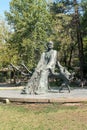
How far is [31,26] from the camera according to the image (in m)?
38.1

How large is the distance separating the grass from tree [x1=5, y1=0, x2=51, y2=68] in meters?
23.7

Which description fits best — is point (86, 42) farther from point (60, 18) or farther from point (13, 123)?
point (13, 123)

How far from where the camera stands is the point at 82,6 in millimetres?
33344

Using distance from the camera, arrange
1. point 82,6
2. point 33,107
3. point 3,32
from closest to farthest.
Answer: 1. point 33,107
2. point 82,6
3. point 3,32

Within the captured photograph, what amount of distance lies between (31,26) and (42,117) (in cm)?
2736

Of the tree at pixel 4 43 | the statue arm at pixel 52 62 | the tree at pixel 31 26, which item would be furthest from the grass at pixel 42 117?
the tree at pixel 4 43

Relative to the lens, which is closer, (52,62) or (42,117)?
(42,117)

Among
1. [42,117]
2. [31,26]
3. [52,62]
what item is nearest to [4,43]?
[31,26]

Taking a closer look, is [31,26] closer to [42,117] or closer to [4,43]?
[4,43]

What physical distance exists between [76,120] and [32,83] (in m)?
5.69

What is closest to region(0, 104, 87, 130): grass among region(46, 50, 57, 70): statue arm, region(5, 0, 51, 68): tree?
region(46, 50, 57, 70): statue arm

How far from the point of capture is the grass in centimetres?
989

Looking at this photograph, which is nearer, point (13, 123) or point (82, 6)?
point (13, 123)

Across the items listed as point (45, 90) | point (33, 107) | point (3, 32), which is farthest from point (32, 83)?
point (3, 32)
